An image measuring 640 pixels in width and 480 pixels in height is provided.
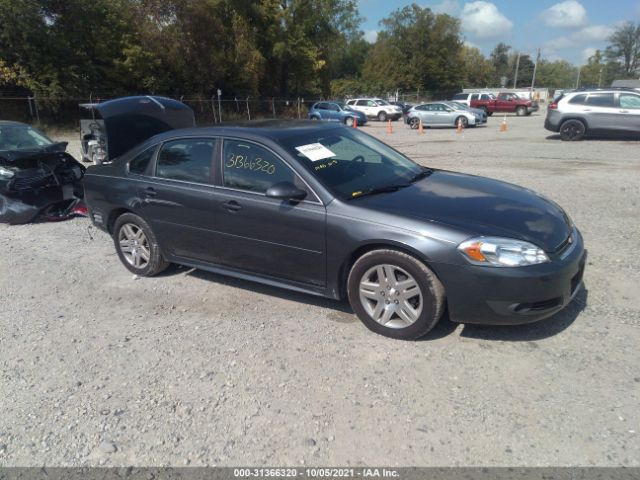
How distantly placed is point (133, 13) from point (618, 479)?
115 feet

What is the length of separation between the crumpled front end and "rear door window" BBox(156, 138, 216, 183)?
378 centimetres

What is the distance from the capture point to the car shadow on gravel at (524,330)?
368 cm

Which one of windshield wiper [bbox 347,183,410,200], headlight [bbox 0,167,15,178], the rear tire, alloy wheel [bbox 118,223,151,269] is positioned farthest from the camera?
the rear tire

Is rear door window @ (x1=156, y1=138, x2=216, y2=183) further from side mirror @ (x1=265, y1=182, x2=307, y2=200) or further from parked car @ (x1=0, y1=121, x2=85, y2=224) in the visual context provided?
parked car @ (x1=0, y1=121, x2=85, y2=224)

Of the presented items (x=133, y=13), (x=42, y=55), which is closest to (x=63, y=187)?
(x=42, y=55)

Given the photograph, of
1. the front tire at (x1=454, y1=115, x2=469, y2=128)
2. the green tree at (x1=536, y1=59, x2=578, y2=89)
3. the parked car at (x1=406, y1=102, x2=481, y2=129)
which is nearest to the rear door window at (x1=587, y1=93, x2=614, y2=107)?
the parked car at (x1=406, y1=102, x2=481, y2=129)

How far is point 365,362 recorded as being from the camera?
11.3 feet

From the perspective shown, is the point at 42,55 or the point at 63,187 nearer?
the point at 63,187

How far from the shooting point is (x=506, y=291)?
10.9 feet

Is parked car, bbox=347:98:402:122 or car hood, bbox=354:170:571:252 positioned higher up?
car hood, bbox=354:170:571:252

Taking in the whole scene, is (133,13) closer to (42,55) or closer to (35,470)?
(42,55)

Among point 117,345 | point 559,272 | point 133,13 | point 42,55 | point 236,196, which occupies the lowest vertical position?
point 117,345

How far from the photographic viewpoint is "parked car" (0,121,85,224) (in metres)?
7.41

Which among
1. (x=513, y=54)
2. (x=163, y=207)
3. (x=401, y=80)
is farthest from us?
(x=513, y=54)
